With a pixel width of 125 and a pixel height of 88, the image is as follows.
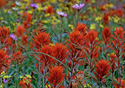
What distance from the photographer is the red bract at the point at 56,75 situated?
1.22 metres

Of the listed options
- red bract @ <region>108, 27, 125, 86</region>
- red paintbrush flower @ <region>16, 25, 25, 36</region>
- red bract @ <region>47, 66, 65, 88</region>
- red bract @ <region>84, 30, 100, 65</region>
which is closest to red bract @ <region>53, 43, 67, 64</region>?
red bract @ <region>47, 66, 65, 88</region>

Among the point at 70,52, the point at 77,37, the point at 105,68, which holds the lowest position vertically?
the point at 105,68

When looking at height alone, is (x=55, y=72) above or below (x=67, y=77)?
above

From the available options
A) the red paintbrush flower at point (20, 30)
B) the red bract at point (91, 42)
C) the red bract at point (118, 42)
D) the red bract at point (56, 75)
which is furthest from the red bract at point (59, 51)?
the red paintbrush flower at point (20, 30)

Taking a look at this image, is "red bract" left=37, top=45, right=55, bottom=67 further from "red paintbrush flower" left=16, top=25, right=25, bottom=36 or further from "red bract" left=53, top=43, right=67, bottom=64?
"red paintbrush flower" left=16, top=25, right=25, bottom=36

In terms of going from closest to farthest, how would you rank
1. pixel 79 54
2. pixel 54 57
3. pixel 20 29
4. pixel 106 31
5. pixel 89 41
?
pixel 54 57
pixel 79 54
pixel 89 41
pixel 106 31
pixel 20 29

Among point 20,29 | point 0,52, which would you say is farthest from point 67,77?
point 20,29

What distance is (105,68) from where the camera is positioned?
1.42 meters

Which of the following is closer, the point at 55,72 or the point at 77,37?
the point at 55,72

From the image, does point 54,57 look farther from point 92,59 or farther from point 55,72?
point 92,59

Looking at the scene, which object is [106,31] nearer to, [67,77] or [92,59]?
[92,59]

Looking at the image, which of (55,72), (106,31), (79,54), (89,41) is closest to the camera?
(55,72)

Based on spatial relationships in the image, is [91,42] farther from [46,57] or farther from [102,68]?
[46,57]

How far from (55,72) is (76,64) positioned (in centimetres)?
30
